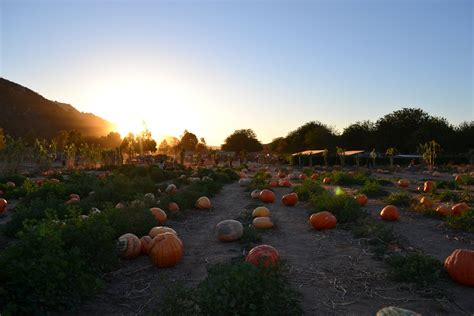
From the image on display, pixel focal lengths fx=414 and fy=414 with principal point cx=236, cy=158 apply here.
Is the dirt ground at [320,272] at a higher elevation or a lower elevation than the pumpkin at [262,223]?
lower

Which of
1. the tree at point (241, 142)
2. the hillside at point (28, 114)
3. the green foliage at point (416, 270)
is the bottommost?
the green foliage at point (416, 270)

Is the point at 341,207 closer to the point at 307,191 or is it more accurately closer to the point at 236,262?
the point at 307,191

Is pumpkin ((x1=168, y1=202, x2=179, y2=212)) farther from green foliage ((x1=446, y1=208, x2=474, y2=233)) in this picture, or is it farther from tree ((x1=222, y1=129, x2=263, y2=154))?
tree ((x1=222, y1=129, x2=263, y2=154))

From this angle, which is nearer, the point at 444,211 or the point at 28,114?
the point at 444,211

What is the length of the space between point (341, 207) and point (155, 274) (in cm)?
612

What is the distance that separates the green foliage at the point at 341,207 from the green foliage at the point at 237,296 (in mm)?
6316

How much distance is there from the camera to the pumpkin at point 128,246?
738 centimetres

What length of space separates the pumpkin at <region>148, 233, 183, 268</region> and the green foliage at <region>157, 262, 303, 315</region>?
104 inches

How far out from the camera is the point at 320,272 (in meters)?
6.73

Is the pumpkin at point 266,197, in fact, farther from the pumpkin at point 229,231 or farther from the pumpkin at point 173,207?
the pumpkin at point 229,231

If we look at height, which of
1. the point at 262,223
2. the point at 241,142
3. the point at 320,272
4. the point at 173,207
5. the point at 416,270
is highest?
the point at 241,142

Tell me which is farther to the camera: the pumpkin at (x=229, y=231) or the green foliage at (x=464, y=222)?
the green foliage at (x=464, y=222)

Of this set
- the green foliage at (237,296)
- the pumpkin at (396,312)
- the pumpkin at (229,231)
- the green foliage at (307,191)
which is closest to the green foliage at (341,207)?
the green foliage at (307,191)

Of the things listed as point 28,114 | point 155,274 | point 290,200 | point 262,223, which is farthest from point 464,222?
point 28,114
